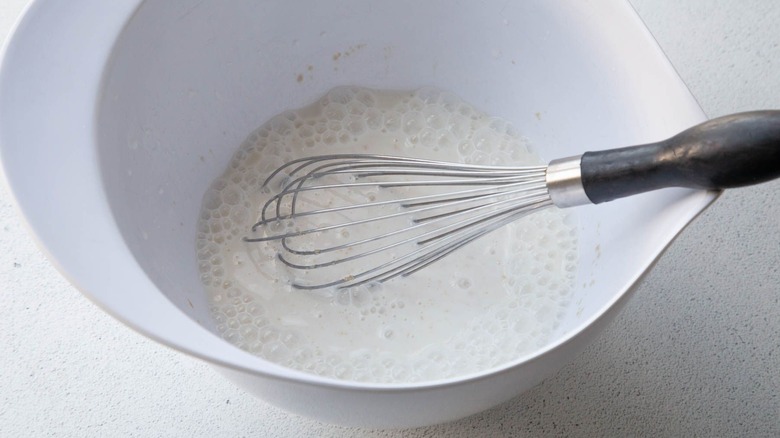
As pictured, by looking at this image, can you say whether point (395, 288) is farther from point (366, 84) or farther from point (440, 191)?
point (366, 84)

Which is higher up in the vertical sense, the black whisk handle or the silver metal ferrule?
the silver metal ferrule

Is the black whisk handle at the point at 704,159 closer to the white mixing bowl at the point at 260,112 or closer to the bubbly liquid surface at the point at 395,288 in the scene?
the white mixing bowl at the point at 260,112

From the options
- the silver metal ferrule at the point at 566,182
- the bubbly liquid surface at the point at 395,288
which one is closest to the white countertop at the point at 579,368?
the bubbly liquid surface at the point at 395,288

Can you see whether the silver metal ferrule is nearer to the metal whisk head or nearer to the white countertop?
the metal whisk head

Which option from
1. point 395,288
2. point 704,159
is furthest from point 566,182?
point 395,288

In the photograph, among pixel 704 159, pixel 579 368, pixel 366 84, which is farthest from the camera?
pixel 366 84

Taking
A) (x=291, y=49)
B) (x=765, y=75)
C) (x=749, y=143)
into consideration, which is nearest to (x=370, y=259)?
(x=291, y=49)

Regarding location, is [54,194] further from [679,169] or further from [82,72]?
[679,169]

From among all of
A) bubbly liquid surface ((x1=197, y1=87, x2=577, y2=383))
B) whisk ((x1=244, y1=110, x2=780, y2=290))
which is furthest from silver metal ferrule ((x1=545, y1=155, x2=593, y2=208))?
bubbly liquid surface ((x1=197, y1=87, x2=577, y2=383))
